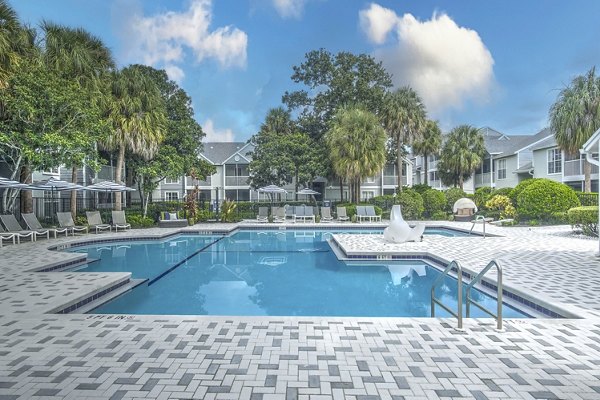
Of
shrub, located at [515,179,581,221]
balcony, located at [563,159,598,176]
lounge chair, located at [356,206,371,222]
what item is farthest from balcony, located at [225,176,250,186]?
balcony, located at [563,159,598,176]

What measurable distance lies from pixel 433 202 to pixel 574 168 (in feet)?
37.5

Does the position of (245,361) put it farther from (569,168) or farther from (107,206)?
(569,168)

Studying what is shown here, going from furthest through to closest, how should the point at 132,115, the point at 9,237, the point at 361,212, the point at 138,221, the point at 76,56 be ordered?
the point at 361,212
the point at 138,221
the point at 132,115
the point at 76,56
the point at 9,237

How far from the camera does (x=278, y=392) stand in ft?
9.68

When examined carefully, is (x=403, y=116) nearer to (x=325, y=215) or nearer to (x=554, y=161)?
(x=325, y=215)

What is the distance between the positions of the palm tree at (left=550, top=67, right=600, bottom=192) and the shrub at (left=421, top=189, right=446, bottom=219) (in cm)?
724

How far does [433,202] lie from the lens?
2408 cm

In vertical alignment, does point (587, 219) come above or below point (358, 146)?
below

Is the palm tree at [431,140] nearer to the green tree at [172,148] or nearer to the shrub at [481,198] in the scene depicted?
the shrub at [481,198]

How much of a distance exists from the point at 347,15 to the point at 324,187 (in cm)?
1913

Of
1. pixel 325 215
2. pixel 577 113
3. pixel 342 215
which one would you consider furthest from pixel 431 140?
pixel 325 215

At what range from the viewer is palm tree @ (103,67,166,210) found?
726 inches

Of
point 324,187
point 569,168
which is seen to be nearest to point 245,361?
point 569,168

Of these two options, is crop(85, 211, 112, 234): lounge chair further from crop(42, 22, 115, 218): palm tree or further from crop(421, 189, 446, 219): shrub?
crop(421, 189, 446, 219): shrub
